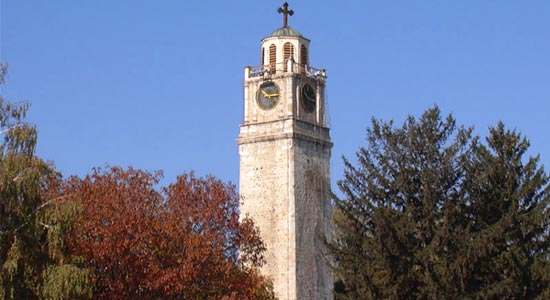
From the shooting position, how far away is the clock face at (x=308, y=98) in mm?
67500

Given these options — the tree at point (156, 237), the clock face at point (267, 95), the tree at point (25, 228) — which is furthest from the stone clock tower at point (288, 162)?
the tree at point (25, 228)

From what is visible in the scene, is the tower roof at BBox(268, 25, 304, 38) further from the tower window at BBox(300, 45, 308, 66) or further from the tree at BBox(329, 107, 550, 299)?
the tree at BBox(329, 107, 550, 299)

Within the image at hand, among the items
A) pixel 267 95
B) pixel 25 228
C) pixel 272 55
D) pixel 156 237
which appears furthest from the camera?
pixel 272 55

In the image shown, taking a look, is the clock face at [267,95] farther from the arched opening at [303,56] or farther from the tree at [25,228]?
the tree at [25,228]

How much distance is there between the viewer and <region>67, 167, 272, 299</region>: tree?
1606 inches

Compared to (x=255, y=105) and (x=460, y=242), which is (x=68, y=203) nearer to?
(x=460, y=242)

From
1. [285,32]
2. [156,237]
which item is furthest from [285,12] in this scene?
[156,237]

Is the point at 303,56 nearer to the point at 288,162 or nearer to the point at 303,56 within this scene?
the point at 303,56

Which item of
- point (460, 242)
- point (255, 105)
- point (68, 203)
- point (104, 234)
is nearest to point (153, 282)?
point (104, 234)

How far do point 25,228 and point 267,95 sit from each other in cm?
3465

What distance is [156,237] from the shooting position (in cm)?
4169

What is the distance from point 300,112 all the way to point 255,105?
252cm

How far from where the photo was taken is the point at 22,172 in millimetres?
33062

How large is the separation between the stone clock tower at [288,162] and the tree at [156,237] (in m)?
19.6
